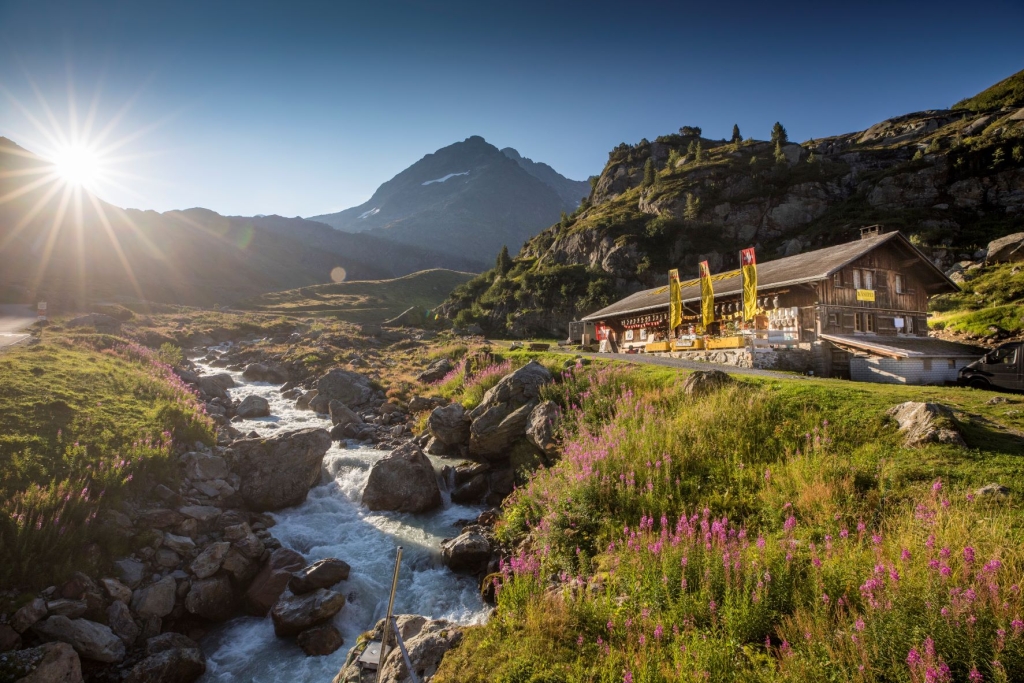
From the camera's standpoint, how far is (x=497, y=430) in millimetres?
14523

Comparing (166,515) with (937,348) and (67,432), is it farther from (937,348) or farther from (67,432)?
(937,348)

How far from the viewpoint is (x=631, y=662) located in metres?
4.50

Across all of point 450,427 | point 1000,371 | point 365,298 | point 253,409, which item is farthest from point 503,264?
point 1000,371

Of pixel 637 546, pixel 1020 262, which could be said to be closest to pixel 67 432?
pixel 637 546

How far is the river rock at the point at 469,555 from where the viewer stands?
9.78m

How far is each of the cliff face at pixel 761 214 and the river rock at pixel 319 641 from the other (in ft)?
201

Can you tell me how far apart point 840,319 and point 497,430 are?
2512cm

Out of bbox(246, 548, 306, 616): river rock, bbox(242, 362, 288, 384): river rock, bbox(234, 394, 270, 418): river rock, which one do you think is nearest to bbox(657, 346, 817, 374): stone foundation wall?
bbox(246, 548, 306, 616): river rock

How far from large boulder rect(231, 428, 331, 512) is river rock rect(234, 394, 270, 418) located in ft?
29.5

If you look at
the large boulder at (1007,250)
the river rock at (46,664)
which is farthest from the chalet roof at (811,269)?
the river rock at (46,664)

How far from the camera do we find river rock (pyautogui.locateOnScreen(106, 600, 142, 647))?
7.28m

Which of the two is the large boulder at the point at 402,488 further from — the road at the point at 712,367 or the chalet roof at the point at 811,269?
the chalet roof at the point at 811,269

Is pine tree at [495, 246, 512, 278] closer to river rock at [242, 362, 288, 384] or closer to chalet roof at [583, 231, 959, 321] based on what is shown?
chalet roof at [583, 231, 959, 321]

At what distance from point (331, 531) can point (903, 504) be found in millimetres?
12181
